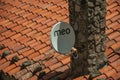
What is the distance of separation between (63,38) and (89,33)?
1.93ft

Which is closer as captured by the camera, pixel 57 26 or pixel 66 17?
pixel 57 26

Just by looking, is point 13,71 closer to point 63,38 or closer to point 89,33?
point 63,38

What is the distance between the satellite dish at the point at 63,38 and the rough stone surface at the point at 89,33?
296mm

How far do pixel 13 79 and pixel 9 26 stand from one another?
2.78 metres

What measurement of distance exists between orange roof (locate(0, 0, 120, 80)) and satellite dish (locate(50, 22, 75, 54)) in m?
0.92

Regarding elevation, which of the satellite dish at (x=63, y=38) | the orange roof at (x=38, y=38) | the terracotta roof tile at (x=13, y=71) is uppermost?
the satellite dish at (x=63, y=38)

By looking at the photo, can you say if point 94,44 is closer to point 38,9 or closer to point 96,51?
point 96,51

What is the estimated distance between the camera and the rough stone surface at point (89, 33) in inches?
285

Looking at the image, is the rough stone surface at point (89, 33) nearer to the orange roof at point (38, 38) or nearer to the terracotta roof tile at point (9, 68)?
the orange roof at point (38, 38)

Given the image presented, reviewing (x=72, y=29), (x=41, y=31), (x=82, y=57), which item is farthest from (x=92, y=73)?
(x=41, y=31)

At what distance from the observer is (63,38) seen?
7.25 meters

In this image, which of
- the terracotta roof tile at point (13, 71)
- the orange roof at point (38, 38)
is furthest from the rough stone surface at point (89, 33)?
the terracotta roof tile at point (13, 71)

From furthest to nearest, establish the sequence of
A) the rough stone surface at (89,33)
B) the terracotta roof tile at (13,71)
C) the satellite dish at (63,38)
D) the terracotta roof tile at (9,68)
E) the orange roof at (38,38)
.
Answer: the terracotta roof tile at (9,68) → the terracotta roof tile at (13,71) → the orange roof at (38,38) → the rough stone surface at (89,33) → the satellite dish at (63,38)

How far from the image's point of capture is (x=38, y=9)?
11211mm
